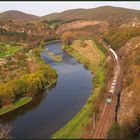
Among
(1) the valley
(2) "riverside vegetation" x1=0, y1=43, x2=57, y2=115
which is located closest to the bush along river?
(1) the valley

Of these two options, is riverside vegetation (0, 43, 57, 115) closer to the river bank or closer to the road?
the river bank

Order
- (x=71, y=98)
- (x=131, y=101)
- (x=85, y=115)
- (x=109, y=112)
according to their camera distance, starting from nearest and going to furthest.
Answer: (x=131, y=101) → (x=109, y=112) → (x=85, y=115) → (x=71, y=98)

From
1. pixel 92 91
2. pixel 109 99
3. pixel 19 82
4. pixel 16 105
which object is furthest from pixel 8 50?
pixel 109 99

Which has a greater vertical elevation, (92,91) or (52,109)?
(92,91)

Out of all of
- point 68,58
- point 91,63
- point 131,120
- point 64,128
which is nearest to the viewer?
point 131,120

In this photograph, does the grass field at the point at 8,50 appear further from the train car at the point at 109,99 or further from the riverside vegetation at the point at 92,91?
the train car at the point at 109,99

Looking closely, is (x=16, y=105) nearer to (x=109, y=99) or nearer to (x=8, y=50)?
(x=109, y=99)

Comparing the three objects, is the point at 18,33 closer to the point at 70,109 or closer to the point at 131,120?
the point at 70,109

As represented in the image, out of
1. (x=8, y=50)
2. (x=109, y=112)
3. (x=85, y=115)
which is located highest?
(x=109, y=112)

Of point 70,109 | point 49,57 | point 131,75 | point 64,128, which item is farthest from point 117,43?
point 64,128
